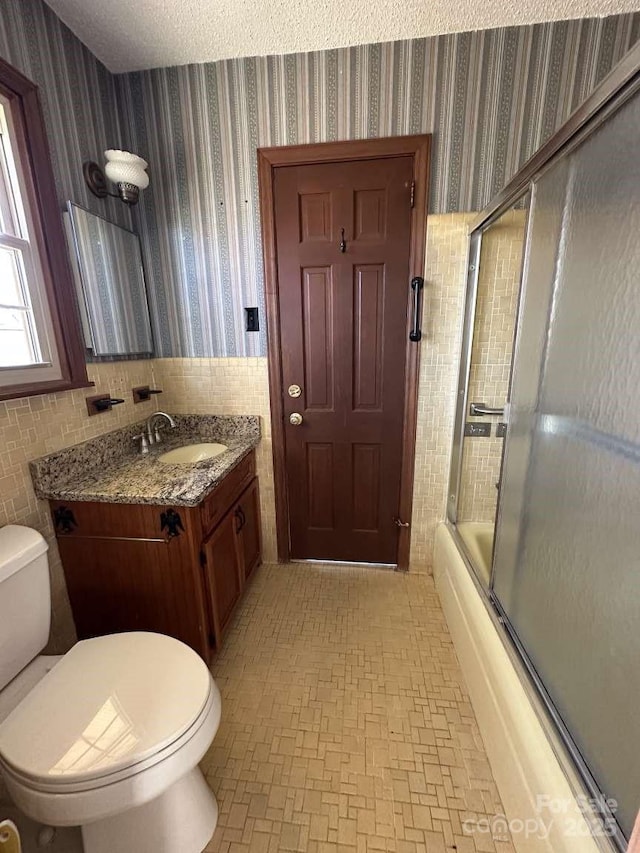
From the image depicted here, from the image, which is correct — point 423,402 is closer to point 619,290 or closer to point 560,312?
point 560,312

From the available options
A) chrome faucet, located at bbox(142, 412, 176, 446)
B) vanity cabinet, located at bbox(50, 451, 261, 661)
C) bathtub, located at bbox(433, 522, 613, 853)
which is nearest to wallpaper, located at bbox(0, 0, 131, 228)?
chrome faucet, located at bbox(142, 412, 176, 446)

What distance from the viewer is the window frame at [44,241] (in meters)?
1.13

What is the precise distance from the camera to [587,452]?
80cm

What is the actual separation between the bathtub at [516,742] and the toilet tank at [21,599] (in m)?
1.33

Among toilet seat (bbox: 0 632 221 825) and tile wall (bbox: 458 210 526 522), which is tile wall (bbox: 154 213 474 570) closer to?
tile wall (bbox: 458 210 526 522)

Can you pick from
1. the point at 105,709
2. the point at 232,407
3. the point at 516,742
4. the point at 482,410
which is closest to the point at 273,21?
the point at 232,407

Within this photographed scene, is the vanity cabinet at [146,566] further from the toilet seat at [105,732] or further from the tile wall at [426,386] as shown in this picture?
the tile wall at [426,386]

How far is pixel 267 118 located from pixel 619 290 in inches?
65.4

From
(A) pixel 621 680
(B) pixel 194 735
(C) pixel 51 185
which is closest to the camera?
(A) pixel 621 680

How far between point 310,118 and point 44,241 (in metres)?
1.23

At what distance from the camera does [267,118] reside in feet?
5.24

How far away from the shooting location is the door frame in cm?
156

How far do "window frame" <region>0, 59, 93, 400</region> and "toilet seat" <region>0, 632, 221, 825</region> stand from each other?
85cm

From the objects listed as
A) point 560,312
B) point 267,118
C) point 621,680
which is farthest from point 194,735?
point 267,118
